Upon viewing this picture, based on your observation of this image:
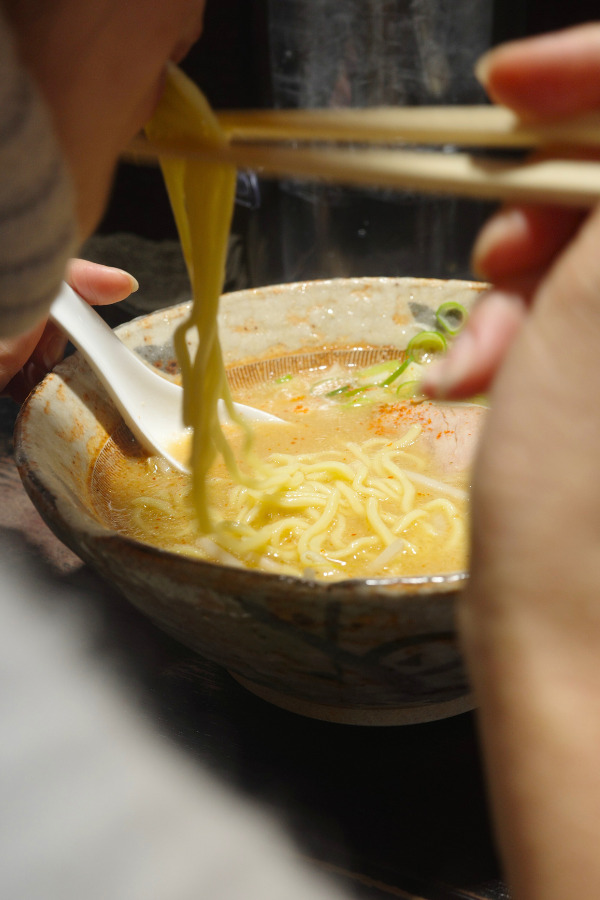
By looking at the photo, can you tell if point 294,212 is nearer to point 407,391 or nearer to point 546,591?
point 407,391

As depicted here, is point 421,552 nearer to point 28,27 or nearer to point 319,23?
point 28,27

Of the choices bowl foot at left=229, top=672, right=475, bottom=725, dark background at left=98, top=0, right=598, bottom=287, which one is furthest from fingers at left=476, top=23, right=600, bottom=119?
dark background at left=98, top=0, right=598, bottom=287

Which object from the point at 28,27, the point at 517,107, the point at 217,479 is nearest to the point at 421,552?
the point at 217,479

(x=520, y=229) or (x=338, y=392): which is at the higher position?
(x=520, y=229)

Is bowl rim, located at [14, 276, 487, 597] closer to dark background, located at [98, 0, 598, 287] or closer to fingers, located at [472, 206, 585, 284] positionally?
fingers, located at [472, 206, 585, 284]

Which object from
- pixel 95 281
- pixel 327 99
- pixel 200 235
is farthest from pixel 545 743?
pixel 327 99

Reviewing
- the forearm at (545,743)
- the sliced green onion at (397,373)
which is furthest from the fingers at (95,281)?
the forearm at (545,743)

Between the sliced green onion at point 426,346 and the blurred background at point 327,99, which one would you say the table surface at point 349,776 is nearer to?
the sliced green onion at point 426,346
